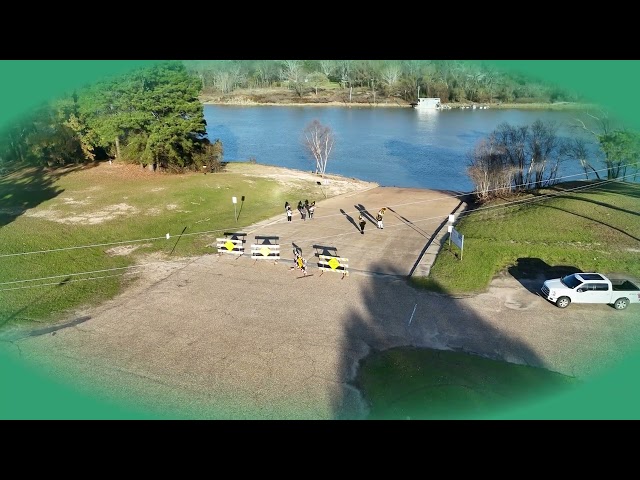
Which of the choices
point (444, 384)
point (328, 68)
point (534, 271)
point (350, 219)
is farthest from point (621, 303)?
point (328, 68)

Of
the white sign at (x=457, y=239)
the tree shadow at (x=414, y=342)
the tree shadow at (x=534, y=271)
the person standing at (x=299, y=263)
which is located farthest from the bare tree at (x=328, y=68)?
the tree shadow at (x=414, y=342)

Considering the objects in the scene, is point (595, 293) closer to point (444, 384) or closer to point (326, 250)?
point (444, 384)

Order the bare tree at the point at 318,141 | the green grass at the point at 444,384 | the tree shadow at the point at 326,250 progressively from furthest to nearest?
the bare tree at the point at 318,141 → the tree shadow at the point at 326,250 → the green grass at the point at 444,384

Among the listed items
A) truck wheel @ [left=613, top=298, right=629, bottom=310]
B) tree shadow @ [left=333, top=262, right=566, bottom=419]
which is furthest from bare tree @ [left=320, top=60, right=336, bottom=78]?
truck wheel @ [left=613, top=298, right=629, bottom=310]

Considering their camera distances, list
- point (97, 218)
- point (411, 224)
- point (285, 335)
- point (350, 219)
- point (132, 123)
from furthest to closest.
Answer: point (132, 123), point (350, 219), point (97, 218), point (411, 224), point (285, 335)

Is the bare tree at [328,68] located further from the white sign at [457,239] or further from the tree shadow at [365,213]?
the white sign at [457,239]

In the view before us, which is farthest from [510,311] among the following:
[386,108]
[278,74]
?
[278,74]
